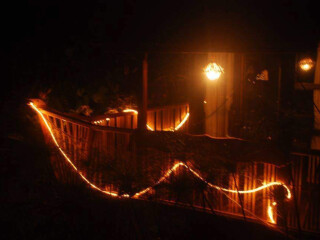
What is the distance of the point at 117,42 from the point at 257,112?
321cm

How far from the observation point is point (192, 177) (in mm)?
5398

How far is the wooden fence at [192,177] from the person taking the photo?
5180 mm

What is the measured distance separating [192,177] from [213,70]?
3.34 m

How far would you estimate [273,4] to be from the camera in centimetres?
722

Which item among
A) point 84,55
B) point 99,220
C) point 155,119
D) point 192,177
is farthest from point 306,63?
→ point 84,55

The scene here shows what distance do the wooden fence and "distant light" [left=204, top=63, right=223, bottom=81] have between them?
8.10ft

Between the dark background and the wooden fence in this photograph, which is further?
the dark background

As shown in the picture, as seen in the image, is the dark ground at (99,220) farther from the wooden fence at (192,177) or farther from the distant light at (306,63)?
the distant light at (306,63)

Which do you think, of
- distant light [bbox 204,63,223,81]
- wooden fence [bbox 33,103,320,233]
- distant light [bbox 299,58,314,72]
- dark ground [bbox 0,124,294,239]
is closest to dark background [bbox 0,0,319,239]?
dark ground [bbox 0,124,294,239]

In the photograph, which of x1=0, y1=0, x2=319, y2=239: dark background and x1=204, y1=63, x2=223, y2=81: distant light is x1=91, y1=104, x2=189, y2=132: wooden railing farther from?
x1=204, y1=63, x2=223, y2=81: distant light

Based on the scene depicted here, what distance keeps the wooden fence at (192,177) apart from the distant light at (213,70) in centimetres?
247

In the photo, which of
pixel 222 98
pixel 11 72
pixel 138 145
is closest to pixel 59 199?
pixel 138 145

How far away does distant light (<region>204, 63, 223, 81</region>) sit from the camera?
8094mm

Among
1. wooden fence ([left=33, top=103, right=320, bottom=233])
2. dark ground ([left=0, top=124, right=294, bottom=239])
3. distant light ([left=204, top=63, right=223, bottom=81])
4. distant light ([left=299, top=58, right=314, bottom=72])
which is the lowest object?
dark ground ([left=0, top=124, right=294, bottom=239])
